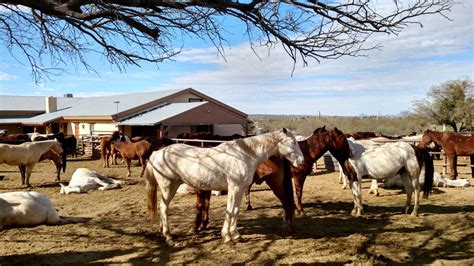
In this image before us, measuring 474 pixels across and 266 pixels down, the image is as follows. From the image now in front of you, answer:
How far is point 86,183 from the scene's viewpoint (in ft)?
34.2

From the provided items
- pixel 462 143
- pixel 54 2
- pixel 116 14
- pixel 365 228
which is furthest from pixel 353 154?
pixel 462 143

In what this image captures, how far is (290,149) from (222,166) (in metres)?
1.06

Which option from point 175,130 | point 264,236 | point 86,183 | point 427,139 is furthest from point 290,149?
point 175,130

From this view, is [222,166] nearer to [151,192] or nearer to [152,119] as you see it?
[151,192]

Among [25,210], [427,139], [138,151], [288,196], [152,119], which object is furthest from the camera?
[152,119]

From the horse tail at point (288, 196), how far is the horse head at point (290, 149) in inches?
21.2

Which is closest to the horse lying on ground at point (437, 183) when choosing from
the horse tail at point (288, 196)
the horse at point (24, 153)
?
the horse tail at point (288, 196)

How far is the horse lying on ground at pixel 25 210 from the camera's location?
6172 millimetres

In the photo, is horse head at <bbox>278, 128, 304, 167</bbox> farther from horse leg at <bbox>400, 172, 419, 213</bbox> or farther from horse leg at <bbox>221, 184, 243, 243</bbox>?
horse leg at <bbox>400, 172, 419, 213</bbox>

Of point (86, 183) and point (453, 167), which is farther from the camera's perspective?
point (453, 167)

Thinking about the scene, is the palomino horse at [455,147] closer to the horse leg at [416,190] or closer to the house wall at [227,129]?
the horse leg at [416,190]

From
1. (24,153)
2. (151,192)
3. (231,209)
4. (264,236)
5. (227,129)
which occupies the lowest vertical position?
(264,236)

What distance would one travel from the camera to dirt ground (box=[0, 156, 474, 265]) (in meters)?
4.87

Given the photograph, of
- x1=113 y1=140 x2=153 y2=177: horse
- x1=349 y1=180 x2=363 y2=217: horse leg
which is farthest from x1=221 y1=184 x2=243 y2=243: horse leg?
x1=113 y1=140 x2=153 y2=177: horse
